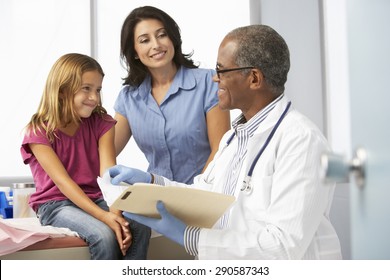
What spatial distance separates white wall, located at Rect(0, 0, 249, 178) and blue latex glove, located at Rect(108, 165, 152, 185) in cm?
174

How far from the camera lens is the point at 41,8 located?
3.50m

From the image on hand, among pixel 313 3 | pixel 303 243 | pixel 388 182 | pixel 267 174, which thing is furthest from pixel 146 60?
pixel 388 182

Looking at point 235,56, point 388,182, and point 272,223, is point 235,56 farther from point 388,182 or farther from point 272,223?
point 388,182

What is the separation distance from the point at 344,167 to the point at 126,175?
110 cm

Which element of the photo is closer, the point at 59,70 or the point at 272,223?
the point at 272,223

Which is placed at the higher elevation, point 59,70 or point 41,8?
point 41,8

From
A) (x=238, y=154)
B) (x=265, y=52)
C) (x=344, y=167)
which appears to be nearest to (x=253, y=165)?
(x=238, y=154)

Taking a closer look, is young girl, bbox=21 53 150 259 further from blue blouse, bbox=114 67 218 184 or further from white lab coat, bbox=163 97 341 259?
white lab coat, bbox=163 97 341 259

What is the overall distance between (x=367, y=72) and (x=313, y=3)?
1.96 meters

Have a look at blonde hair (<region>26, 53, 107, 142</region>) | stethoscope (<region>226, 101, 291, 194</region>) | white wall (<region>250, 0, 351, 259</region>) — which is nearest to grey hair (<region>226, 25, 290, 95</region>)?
stethoscope (<region>226, 101, 291, 194</region>)

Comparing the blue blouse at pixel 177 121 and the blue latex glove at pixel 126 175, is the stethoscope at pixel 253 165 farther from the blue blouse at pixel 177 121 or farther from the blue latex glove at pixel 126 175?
the blue blouse at pixel 177 121

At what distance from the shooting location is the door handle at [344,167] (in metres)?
0.62

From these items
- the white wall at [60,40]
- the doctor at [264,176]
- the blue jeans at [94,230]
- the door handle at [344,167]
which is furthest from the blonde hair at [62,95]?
the door handle at [344,167]

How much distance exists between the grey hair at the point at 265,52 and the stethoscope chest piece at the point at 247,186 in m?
0.25
